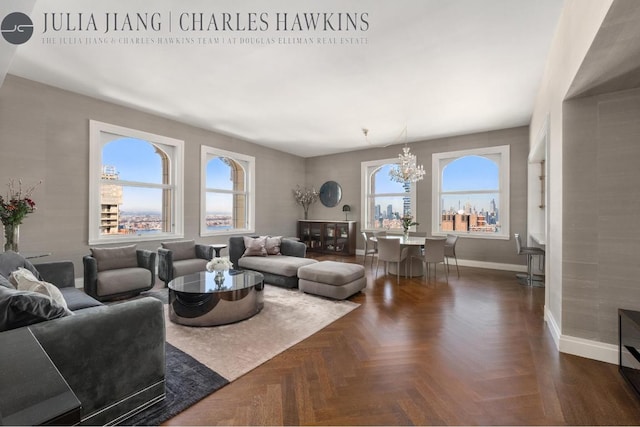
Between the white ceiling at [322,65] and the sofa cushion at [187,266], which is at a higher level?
the white ceiling at [322,65]

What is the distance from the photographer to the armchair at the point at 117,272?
3402 millimetres

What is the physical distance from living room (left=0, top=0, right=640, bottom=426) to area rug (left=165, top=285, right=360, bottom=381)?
2.19 metres

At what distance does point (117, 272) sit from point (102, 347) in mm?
2561

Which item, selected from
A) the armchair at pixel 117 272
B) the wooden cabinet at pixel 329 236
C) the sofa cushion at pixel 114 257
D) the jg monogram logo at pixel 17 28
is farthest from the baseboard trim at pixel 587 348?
the jg monogram logo at pixel 17 28

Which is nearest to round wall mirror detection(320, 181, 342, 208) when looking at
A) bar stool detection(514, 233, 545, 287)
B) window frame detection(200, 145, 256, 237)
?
window frame detection(200, 145, 256, 237)

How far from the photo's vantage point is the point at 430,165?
6.48m

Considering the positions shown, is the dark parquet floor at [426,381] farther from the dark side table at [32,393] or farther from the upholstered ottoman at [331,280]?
the dark side table at [32,393]

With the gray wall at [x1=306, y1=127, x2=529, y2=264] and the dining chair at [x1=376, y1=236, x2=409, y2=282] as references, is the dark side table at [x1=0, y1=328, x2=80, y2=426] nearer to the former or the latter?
the dining chair at [x1=376, y1=236, x2=409, y2=282]

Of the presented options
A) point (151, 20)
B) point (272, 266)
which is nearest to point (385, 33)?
point (151, 20)

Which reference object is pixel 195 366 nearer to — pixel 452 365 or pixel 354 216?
pixel 452 365

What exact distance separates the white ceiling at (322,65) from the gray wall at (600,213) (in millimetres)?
1033

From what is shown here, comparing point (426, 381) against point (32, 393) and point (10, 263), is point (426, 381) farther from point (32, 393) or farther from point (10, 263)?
point (10, 263)

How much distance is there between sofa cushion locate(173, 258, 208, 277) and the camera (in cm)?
412

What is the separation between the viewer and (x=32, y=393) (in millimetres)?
781
